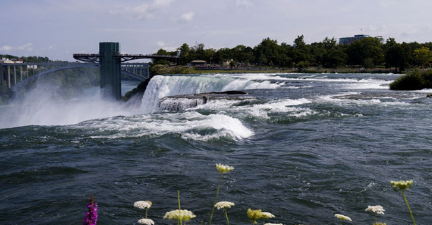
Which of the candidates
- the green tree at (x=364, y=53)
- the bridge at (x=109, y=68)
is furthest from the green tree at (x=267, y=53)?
the bridge at (x=109, y=68)

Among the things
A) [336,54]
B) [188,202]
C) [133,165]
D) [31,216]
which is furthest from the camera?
[336,54]

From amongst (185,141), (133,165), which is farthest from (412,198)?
(185,141)

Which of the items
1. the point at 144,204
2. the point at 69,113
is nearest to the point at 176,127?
the point at 144,204

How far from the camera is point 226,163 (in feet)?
30.7

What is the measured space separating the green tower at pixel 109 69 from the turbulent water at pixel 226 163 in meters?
31.8

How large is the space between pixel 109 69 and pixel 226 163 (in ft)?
135

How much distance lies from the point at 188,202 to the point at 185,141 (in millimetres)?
5190

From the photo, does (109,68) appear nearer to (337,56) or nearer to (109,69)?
(109,69)

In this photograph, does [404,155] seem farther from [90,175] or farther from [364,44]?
[364,44]

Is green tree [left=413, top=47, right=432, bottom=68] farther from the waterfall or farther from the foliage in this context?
the waterfall

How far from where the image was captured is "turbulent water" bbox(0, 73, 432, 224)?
6520 millimetres

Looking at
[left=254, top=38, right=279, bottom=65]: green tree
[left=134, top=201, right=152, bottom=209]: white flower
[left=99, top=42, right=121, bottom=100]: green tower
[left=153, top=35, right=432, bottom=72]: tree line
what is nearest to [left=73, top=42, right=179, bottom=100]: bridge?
[left=99, top=42, right=121, bottom=100]: green tower

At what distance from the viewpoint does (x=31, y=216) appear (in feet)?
20.8

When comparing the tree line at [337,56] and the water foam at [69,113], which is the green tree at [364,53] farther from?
the water foam at [69,113]
